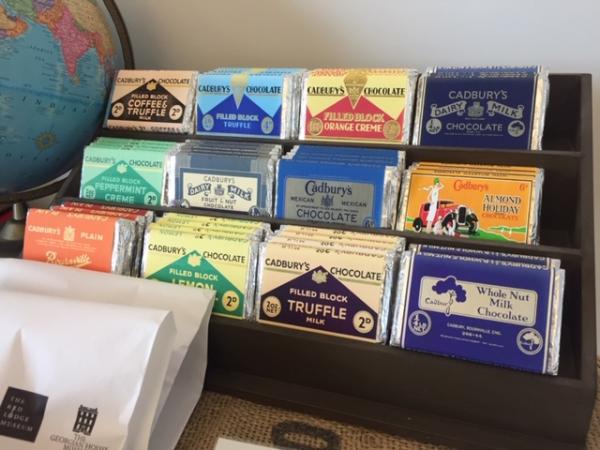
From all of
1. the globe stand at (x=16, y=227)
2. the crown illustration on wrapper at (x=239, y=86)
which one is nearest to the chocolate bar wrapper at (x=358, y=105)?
the crown illustration on wrapper at (x=239, y=86)

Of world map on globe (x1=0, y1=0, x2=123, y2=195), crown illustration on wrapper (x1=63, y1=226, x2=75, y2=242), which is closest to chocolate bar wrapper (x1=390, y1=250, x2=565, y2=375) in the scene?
crown illustration on wrapper (x1=63, y1=226, x2=75, y2=242)

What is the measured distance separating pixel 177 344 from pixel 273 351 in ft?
0.49

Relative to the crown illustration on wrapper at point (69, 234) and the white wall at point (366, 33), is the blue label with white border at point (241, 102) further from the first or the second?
the crown illustration on wrapper at point (69, 234)

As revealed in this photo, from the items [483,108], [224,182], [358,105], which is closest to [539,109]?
[483,108]

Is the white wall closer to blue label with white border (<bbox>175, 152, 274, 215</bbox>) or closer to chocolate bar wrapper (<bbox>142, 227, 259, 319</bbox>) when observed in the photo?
blue label with white border (<bbox>175, 152, 274, 215</bbox>)

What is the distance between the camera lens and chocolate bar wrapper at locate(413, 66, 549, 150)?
0.84m

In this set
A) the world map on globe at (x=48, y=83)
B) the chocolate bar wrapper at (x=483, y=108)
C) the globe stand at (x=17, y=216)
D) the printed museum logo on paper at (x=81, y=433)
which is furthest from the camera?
the globe stand at (x=17, y=216)

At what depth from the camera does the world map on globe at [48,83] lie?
94 cm

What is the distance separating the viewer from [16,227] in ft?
4.02

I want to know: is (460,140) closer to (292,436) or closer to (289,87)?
(289,87)

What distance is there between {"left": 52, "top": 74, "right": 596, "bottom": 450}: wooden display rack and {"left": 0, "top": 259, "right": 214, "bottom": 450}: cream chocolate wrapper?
43 mm

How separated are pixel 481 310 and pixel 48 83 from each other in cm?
87

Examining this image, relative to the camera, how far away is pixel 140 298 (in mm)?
814

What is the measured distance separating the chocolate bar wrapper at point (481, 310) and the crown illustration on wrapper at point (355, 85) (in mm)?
310
